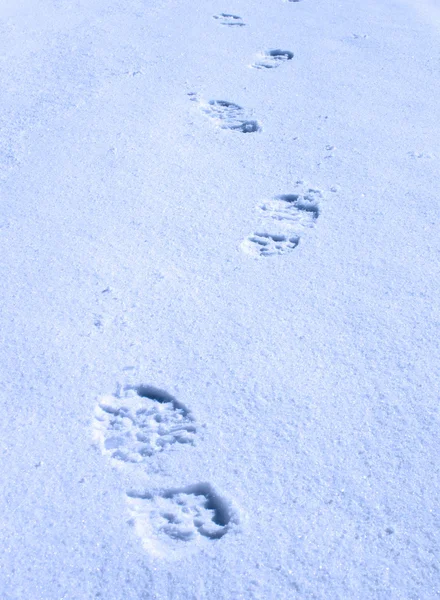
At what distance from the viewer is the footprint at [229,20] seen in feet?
10.3

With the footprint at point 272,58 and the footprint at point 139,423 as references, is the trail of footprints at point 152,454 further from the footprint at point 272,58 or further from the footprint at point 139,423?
the footprint at point 272,58

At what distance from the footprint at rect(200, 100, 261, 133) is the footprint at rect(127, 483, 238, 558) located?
1489mm

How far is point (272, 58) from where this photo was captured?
2822 millimetres

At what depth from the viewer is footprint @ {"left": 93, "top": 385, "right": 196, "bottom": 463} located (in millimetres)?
1226

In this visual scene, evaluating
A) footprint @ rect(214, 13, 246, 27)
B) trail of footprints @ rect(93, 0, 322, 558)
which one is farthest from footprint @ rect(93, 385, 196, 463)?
footprint @ rect(214, 13, 246, 27)

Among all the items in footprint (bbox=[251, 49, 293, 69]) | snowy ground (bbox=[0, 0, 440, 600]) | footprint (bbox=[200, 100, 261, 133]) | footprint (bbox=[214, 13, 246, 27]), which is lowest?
snowy ground (bbox=[0, 0, 440, 600])

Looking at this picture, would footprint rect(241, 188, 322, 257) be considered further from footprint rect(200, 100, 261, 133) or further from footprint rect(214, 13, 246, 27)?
footprint rect(214, 13, 246, 27)

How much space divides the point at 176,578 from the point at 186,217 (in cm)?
106

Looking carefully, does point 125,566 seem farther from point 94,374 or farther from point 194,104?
point 194,104

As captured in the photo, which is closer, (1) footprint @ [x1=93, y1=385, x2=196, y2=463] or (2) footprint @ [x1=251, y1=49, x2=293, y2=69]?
(1) footprint @ [x1=93, y1=385, x2=196, y2=463]

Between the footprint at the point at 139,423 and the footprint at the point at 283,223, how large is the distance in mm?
554

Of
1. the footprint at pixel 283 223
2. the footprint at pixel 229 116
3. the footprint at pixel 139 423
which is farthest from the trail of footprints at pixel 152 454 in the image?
the footprint at pixel 229 116

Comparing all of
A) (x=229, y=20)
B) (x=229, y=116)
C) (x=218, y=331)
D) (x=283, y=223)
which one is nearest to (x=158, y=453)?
(x=218, y=331)

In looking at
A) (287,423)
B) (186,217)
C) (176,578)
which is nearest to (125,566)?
(176,578)
